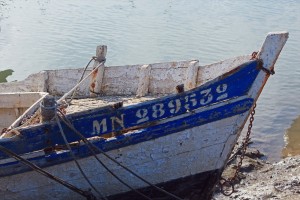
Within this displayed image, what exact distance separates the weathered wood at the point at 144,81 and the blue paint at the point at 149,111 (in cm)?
317

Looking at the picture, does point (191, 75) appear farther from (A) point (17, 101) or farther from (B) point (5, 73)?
(B) point (5, 73)

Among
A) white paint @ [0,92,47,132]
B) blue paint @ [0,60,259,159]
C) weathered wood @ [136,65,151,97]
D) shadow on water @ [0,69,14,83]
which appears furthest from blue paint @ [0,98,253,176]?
shadow on water @ [0,69,14,83]

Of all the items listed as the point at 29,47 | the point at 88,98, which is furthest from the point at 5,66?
the point at 88,98

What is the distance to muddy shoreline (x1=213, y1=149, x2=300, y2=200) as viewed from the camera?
763cm

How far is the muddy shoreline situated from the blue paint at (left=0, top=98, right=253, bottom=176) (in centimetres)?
257

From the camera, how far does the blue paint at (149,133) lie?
534cm

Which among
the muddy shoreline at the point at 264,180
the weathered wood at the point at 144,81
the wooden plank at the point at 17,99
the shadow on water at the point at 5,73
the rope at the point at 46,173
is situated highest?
the weathered wood at the point at 144,81

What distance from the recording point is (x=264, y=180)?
27.8ft

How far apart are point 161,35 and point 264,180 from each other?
1467 centimetres

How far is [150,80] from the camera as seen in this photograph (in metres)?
8.73

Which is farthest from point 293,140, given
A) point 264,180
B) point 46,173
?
point 46,173

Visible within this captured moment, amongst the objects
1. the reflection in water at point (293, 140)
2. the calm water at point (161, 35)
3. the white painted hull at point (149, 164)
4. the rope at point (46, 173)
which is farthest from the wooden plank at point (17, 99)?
the reflection in water at point (293, 140)

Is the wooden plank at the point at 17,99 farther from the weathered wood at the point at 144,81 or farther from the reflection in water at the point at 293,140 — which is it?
the reflection in water at the point at 293,140

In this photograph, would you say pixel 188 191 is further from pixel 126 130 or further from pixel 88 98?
pixel 88 98
